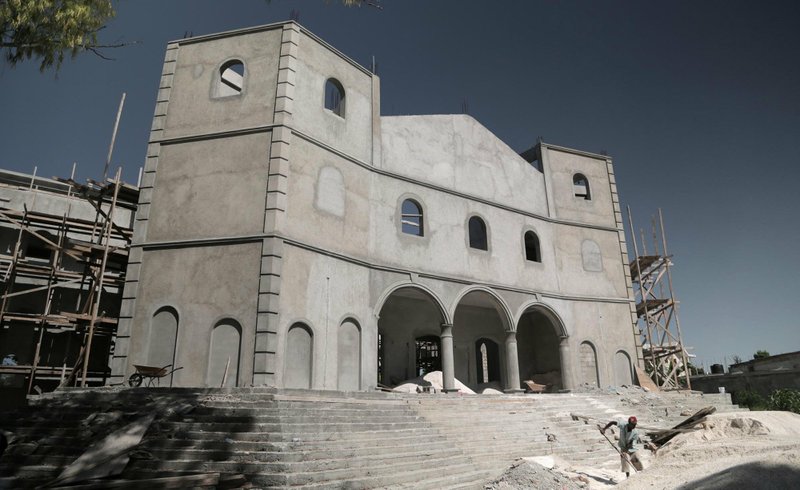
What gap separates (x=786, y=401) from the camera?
68.4 ft

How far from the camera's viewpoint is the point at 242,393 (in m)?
11.2

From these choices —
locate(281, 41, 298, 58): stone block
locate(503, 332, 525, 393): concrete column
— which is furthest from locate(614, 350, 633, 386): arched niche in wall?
locate(281, 41, 298, 58): stone block

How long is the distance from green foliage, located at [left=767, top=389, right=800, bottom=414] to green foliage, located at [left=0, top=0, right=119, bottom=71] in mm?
25055

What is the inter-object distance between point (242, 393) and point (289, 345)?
3.31 m

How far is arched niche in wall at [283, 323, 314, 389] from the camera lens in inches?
565

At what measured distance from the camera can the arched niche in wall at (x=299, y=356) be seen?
1434 cm

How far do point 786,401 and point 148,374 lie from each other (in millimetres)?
22939

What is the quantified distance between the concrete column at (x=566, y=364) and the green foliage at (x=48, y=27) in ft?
61.3

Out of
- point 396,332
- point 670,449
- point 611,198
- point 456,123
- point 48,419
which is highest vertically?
point 456,123

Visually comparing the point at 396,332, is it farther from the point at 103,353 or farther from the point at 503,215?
the point at 103,353

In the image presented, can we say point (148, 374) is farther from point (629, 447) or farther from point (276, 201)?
point (629, 447)

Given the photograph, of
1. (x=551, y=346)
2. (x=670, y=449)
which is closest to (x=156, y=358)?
(x=670, y=449)

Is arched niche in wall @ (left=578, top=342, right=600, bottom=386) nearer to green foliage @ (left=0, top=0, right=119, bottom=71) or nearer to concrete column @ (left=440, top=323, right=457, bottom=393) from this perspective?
concrete column @ (left=440, top=323, right=457, bottom=393)

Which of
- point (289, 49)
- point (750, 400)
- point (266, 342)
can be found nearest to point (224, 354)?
point (266, 342)
